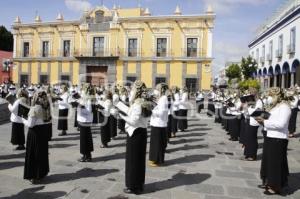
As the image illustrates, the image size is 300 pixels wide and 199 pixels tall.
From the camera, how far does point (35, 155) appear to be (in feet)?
19.1

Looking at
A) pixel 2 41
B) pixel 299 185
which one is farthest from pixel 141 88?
pixel 2 41

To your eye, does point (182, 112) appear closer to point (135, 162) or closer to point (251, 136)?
point (251, 136)

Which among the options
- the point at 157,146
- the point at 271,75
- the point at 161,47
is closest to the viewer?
the point at 157,146

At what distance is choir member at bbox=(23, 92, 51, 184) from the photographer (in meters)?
5.79

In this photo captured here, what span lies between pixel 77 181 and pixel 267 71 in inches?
1180

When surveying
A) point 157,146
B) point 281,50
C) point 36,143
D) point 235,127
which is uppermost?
point 281,50

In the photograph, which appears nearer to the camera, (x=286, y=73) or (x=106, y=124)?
(x=106, y=124)

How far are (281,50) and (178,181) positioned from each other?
2466 centimetres

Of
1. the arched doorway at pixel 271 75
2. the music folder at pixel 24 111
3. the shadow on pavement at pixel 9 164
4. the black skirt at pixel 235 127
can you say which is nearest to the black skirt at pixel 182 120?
the black skirt at pixel 235 127

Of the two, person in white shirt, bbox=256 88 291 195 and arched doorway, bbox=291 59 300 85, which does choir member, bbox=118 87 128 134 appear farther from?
arched doorway, bbox=291 59 300 85

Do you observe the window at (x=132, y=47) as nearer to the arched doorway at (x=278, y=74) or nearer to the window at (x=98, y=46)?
the window at (x=98, y=46)

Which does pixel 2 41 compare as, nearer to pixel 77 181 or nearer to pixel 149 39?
pixel 149 39

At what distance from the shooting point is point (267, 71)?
107 feet

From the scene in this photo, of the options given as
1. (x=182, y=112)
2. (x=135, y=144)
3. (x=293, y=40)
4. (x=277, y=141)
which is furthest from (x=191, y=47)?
(x=135, y=144)
